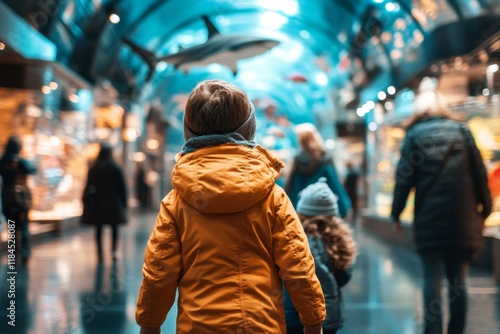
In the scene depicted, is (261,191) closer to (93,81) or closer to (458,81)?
(458,81)

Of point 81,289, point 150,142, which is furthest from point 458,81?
point 150,142

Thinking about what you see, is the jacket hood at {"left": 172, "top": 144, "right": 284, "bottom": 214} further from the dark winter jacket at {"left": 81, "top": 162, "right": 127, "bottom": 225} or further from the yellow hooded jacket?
the dark winter jacket at {"left": 81, "top": 162, "right": 127, "bottom": 225}

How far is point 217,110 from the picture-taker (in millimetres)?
2148

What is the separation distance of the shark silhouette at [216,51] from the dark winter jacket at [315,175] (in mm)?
2083

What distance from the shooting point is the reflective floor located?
4914 millimetres

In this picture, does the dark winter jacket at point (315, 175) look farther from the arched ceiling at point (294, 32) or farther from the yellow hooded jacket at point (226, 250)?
the yellow hooded jacket at point (226, 250)

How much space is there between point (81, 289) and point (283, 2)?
1183 cm

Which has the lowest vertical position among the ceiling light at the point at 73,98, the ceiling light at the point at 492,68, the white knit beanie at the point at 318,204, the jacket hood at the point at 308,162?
the white knit beanie at the point at 318,204

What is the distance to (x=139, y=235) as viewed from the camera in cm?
1291

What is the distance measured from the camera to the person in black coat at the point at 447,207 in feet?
12.2

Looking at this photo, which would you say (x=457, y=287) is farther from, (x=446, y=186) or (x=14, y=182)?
(x=14, y=182)

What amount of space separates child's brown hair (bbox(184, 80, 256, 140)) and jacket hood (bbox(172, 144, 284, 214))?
0.09 meters

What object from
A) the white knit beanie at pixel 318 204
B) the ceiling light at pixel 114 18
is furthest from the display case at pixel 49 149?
the white knit beanie at pixel 318 204

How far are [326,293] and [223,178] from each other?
1372mm
